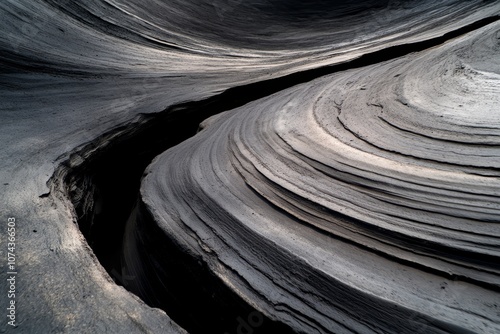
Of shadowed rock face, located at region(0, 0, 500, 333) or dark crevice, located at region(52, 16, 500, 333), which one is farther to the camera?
dark crevice, located at region(52, 16, 500, 333)

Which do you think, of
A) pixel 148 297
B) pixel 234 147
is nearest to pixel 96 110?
pixel 234 147

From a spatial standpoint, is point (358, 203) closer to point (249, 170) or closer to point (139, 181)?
point (249, 170)

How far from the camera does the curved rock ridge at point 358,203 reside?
59 centimetres

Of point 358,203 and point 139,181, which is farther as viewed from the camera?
point 139,181

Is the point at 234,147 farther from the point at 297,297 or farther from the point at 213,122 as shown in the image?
the point at 297,297

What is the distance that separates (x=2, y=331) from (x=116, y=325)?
0.54 ft

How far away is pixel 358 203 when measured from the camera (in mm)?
761

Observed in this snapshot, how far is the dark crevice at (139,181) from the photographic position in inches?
28.7

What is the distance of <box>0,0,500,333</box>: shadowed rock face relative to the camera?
63 centimetres

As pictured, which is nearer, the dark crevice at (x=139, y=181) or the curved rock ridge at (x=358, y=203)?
the curved rock ridge at (x=358, y=203)

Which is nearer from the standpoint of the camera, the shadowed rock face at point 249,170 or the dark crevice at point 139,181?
the shadowed rock face at point 249,170

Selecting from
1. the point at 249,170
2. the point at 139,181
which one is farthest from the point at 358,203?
the point at 139,181

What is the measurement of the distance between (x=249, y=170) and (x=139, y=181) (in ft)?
1.37

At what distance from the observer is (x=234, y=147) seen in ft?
3.48
